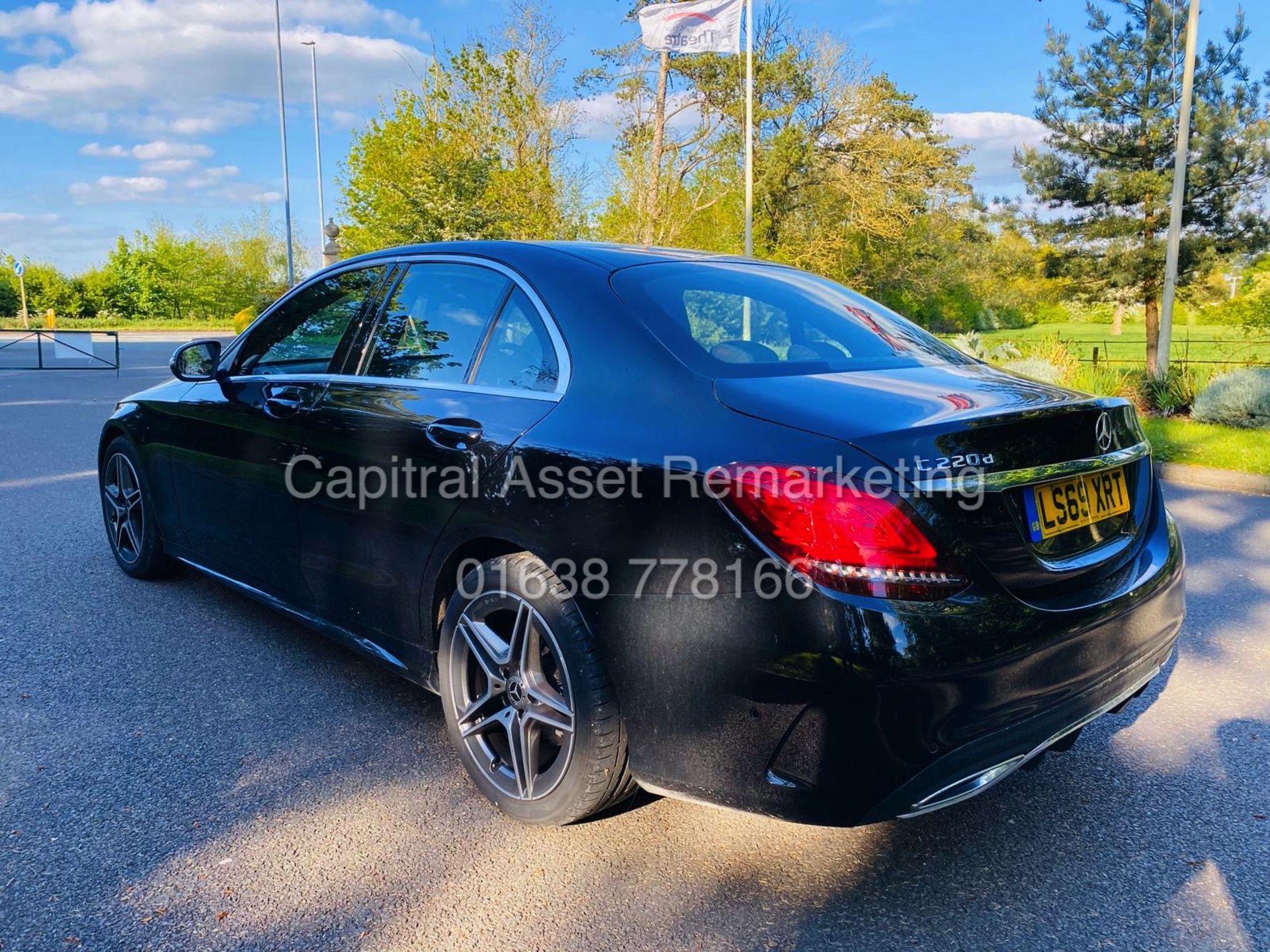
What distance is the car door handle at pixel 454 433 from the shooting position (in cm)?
261

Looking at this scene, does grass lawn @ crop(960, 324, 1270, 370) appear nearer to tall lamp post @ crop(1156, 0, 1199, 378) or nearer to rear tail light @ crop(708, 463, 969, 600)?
tall lamp post @ crop(1156, 0, 1199, 378)

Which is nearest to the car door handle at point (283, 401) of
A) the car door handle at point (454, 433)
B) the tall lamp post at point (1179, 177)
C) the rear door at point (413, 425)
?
the rear door at point (413, 425)

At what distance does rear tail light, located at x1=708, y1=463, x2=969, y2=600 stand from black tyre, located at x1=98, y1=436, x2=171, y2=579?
11.8 feet

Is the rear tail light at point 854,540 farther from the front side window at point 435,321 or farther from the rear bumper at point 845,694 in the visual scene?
the front side window at point 435,321

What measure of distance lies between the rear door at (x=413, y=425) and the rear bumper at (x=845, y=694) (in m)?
0.71

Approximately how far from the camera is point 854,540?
1.89 meters

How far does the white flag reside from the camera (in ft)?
59.0

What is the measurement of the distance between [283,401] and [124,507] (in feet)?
6.26

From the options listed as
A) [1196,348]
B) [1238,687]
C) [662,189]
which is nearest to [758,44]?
[662,189]

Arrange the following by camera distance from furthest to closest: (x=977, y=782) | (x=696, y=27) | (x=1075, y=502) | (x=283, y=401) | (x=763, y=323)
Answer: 1. (x=696, y=27)
2. (x=283, y=401)
3. (x=763, y=323)
4. (x=1075, y=502)
5. (x=977, y=782)

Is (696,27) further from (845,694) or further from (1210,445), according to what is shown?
(845,694)

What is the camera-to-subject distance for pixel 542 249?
9.51 feet

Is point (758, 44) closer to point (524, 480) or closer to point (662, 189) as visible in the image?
point (662, 189)

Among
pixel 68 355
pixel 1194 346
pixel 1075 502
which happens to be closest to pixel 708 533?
pixel 1075 502
